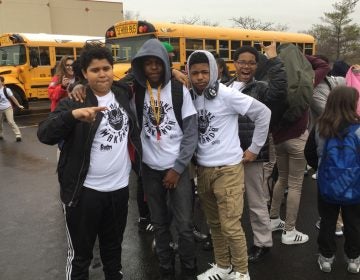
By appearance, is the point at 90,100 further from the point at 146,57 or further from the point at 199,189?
the point at 199,189


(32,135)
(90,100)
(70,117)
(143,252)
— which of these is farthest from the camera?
(32,135)

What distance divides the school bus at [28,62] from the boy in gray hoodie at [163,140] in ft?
38.4

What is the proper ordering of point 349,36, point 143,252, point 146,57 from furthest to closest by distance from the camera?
point 349,36
point 143,252
point 146,57

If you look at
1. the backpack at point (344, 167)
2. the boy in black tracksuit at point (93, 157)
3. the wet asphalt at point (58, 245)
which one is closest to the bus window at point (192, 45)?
the wet asphalt at point (58, 245)

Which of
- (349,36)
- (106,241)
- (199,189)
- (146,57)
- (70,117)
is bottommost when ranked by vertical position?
(106,241)

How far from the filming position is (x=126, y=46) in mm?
11094

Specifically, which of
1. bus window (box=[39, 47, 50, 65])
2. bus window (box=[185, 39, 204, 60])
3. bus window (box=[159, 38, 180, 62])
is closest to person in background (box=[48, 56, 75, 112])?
bus window (box=[159, 38, 180, 62])

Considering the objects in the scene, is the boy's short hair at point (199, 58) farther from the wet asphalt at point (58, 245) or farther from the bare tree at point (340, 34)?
the bare tree at point (340, 34)

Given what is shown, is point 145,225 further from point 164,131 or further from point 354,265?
point 354,265

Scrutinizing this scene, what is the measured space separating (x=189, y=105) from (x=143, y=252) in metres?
1.63

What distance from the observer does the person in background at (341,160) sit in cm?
281

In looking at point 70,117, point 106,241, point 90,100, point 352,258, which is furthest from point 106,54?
point 352,258

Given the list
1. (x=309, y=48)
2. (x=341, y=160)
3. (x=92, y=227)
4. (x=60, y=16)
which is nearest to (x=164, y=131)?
(x=92, y=227)

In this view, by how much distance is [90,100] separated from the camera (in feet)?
7.89
